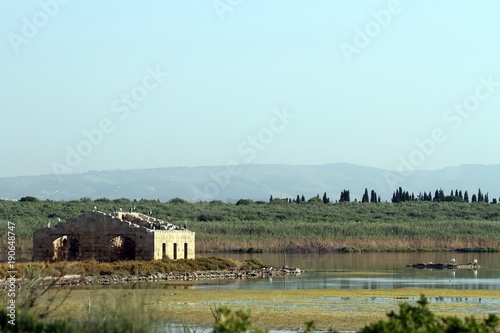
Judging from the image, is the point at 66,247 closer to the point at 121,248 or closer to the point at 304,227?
the point at 121,248

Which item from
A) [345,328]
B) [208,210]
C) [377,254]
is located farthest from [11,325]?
[208,210]

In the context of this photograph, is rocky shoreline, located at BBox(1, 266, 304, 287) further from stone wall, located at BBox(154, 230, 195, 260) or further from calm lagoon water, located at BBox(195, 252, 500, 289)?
stone wall, located at BBox(154, 230, 195, 260)

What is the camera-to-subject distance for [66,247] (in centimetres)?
5122

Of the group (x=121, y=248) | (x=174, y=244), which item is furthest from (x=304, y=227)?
(x=121, y=248)

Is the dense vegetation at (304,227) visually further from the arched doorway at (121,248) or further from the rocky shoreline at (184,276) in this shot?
the rocky shoreline at (184,276)

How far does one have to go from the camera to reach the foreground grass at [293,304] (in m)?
27.3

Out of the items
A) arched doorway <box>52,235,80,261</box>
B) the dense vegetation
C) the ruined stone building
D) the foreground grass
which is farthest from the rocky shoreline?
the dense vegetation

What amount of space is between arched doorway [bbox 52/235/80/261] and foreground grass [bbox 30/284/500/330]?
11499 mm

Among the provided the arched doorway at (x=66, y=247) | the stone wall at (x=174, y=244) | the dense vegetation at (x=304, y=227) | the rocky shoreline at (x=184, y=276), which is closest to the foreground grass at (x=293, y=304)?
the rocky shoreline at (x=184, y=276)

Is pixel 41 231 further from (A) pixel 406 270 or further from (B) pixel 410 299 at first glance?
(B) pixel 410 299

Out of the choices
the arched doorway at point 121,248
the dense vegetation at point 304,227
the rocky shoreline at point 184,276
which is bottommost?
the rocky shoreline at point 184,276

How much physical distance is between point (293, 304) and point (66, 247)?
21009mm

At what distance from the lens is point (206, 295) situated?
3588 centimetres

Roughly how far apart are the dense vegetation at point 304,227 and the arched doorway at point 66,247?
13.5m
